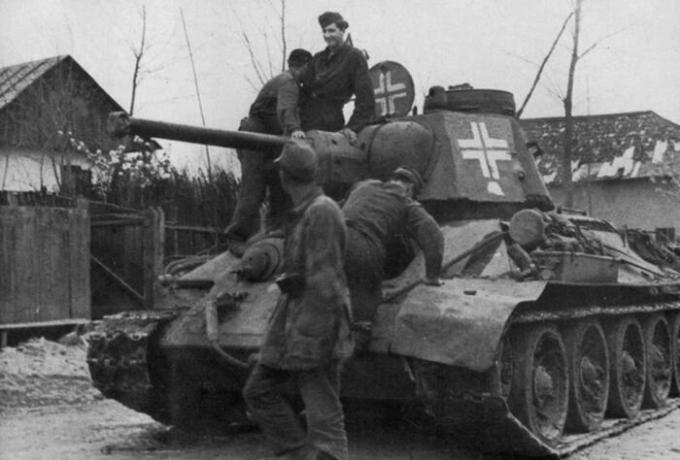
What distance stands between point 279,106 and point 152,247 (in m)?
5.51

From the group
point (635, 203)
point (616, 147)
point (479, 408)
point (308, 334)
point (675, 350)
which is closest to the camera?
point (308, 334)

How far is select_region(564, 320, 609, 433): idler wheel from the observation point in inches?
332

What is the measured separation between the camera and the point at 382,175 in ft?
28.7

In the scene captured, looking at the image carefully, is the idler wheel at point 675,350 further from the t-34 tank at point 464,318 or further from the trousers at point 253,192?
the trousers at point 253,192

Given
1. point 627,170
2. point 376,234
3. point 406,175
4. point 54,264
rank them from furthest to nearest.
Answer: point 627,170, point 54,264, point 406,175, point 376,234

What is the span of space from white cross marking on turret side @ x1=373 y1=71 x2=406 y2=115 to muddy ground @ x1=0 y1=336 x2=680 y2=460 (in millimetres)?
2768

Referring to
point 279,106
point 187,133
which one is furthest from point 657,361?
point 187,133

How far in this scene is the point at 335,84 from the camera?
9.20 meters

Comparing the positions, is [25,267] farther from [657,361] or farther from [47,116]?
[47,116]

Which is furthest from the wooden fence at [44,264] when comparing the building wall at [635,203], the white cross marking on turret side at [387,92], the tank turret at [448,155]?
the building wall at [635,203]

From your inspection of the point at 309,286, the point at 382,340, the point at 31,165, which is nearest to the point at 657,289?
the point at 382,340

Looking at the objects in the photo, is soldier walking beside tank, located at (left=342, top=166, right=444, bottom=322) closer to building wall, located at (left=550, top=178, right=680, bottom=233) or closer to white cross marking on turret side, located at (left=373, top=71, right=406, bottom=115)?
white cross marking on turret side, located at (left=373, top=71, right=406, bottom=115)

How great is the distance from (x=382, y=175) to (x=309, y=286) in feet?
10.8

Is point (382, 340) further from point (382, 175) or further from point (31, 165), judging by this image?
point (31, 165)
